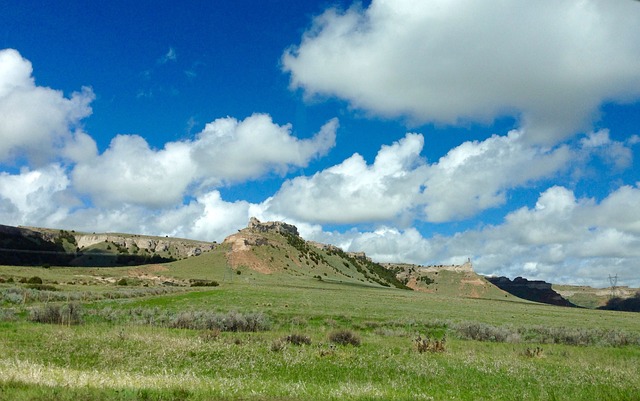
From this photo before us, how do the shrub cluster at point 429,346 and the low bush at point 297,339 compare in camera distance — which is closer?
the shrub cluster at point 429,346

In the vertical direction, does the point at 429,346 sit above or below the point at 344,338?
above

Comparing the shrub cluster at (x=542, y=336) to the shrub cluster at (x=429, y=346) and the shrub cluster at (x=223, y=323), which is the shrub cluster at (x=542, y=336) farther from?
the shrub cluster at (x=223, y=323)

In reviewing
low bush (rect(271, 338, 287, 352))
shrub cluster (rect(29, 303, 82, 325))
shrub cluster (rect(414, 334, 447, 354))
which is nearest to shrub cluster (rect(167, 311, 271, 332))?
shrub cluster (rect(29, 303, 82, 325))

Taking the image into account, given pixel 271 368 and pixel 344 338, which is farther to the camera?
pixel 344 338

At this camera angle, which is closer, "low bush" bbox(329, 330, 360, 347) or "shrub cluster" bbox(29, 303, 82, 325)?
A: "low bush" bbox(329, 330, 360, 347)

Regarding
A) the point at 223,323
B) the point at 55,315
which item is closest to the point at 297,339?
the point at 223,323

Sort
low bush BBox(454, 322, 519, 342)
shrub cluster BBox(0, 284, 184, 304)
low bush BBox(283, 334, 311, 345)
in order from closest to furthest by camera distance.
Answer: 1. low bush BBox(283, 334, 311, 345)
2. low bush BBox(454, 322, 519, 342)
3. shrub cluster BBox(0, 284, 184, 304)

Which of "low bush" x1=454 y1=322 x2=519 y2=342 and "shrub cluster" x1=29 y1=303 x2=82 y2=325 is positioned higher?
"low bush" x1=454 y1=322 x2=519 y2=342

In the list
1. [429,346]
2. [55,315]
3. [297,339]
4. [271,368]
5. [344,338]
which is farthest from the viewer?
[55,315]

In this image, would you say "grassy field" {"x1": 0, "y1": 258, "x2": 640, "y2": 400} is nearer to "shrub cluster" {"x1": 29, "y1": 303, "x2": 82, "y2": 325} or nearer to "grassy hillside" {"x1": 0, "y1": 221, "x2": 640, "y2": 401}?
"grassy hillside" {"x1": 0, "y1": 221, "x2": 640, "y2": 401}

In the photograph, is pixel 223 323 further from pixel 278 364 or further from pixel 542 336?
pixel 542 336

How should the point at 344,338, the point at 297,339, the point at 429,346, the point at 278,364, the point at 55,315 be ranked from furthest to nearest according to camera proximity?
1. the point at 55,315
2. the point at 344,338
3. the point at 297,339
4. the point at 429,346
5. the point at 278,364

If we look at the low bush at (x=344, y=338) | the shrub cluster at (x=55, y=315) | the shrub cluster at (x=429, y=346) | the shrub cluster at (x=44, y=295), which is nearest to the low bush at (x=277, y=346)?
the low bush at (x=344, y=338)

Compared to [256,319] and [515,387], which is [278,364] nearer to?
[515,387]
